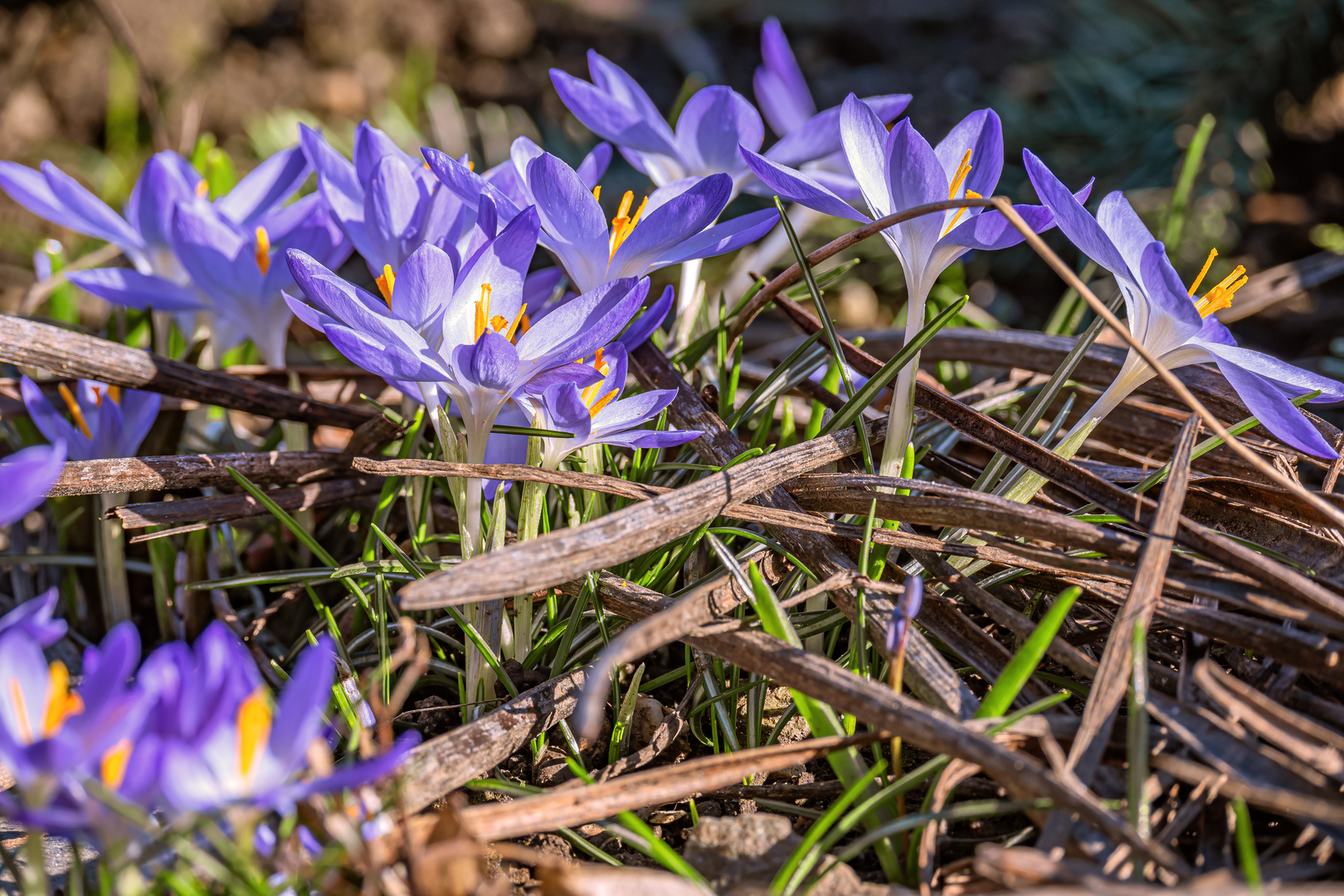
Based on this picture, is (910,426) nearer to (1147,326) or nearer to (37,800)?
(1147,326)

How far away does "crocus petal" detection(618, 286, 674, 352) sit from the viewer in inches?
36.3

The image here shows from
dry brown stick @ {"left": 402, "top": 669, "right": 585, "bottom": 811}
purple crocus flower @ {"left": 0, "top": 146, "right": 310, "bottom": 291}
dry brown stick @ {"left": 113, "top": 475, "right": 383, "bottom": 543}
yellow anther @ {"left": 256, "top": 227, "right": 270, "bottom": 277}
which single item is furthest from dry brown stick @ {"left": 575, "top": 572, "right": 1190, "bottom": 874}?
purple crocus flower @ {"left": 0, "top": 146, "right": 310, "bottom": 291}

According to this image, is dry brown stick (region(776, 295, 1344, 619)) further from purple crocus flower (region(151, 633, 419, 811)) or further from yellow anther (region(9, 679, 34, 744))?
yellow anther (region(9, 679, 34, 744))

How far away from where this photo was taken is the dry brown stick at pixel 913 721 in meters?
0.66

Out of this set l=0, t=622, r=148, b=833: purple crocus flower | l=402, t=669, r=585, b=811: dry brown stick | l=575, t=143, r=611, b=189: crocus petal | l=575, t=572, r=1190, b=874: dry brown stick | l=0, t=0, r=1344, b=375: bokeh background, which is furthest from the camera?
l=0, t=0, r=1344, b=375: bokeh background

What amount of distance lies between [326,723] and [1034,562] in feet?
2.32

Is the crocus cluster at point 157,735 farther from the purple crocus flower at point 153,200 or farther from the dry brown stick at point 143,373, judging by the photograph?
the purple crocus flower at point 153,200

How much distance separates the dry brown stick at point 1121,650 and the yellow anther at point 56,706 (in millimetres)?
704

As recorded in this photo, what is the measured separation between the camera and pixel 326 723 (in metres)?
0.88

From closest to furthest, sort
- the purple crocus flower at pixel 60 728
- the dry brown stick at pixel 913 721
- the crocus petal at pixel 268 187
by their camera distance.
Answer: the purple crocus flower at pixel 60 728 → the dry brown stick at pixel 913 721 → the crocus petal at pixel 268 187

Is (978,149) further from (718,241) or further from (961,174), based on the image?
(718,241)

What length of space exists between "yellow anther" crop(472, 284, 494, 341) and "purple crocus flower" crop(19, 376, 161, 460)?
0.56 meters

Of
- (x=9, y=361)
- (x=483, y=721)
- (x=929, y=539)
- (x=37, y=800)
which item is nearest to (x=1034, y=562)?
(x=929, y=539)

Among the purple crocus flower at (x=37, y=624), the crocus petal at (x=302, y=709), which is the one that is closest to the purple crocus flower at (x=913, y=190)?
the crocus petal at (x=302, y=709)
